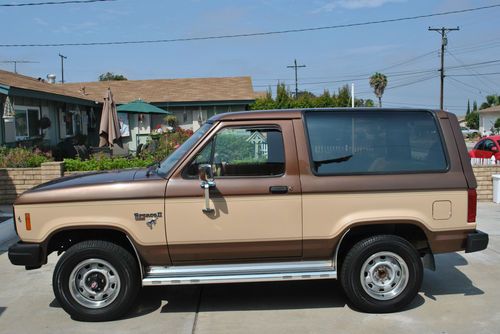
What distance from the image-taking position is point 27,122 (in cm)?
1562

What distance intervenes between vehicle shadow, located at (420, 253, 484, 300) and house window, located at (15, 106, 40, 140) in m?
12.5

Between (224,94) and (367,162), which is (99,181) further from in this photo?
(224,94)

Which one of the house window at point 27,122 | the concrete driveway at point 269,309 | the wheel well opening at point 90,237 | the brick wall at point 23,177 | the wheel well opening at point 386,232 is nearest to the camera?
the concrete driveway at point 269,309

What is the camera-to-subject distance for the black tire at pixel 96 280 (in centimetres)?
477

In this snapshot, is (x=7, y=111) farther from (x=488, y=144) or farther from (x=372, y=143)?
(x=488, y=144)

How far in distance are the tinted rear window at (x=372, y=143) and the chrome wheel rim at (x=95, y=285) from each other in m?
2.20

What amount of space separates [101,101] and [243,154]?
64.6ft

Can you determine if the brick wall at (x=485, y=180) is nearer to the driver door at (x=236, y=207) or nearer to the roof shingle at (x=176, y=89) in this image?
the driver door at (x=236, y=207)

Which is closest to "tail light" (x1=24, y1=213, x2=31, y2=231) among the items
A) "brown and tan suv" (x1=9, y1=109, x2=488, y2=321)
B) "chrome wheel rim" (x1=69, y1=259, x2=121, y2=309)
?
"brown and tan suv" (x1=9, y1=109, x2=488, y2=321)

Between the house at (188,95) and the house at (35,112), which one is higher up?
the house at (188,95)

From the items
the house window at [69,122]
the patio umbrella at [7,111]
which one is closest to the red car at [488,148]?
the patio umbrella at [7,111]

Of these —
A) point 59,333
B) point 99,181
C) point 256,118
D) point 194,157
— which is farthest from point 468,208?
point 59,333

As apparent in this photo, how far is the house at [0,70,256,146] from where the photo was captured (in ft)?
52.3

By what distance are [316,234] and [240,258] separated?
2.47ft
